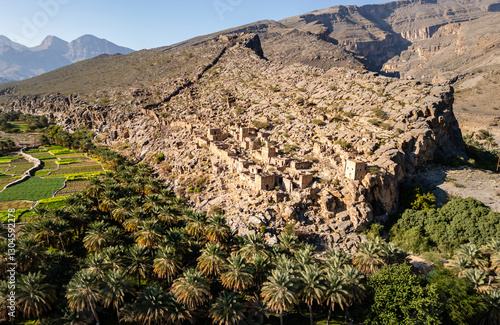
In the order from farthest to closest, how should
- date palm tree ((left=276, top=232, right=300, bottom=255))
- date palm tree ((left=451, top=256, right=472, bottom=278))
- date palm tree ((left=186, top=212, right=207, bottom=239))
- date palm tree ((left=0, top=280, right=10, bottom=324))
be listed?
1. date palm tree ((left=186, top=212, right=207, bottom=239))
2. date palm tree ((left=276, top=232, right=300, bottom=255))
3. date palm tree ((left=451, top=256, right=472, bottom=278))
4. date palm tree ((left=0, top=280, right=10, bottom=324))

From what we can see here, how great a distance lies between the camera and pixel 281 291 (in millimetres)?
25094

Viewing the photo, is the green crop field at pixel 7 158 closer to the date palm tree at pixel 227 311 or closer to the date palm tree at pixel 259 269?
the date palm tree at pixel 227 311

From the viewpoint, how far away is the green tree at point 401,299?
25.0 metres

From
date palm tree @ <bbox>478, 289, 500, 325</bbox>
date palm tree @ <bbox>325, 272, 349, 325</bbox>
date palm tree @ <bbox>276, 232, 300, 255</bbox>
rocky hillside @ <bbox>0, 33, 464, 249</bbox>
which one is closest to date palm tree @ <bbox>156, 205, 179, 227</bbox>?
rocky hillside @ <bbox>0, 33, 464, 249</bbox>

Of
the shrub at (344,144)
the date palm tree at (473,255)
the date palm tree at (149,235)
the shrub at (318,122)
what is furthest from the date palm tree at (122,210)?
the shrub at (318,122)

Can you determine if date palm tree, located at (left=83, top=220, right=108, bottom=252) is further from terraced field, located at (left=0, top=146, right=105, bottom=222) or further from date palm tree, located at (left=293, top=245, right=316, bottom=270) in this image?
terraced field, located at (left=0, top=146, right=105, bottom=222)

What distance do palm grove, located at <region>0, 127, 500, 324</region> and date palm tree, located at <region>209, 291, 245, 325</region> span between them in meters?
0.09

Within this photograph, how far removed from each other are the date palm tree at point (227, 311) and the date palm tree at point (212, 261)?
360 centimetres

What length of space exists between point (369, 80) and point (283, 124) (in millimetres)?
34423

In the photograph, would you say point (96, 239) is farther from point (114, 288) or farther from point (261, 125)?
point (261, 125)

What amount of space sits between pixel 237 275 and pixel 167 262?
7822 millimetres

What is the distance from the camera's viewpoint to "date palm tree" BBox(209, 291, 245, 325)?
2462cm

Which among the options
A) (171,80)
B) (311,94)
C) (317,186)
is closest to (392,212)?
(317,186)

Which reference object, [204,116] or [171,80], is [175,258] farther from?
[171,80]
